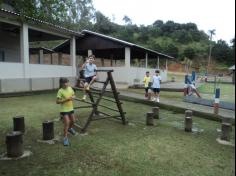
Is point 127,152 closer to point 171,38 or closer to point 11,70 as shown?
point 11,70

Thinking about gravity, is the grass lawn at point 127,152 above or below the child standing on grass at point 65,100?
below

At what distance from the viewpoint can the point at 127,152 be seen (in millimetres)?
5547

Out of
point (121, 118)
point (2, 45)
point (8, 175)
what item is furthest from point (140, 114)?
point (2, 45)

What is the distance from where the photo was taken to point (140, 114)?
10.1m

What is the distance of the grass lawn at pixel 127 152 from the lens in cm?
459

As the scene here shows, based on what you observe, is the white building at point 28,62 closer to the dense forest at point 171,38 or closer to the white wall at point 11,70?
the white wall at point 11,70

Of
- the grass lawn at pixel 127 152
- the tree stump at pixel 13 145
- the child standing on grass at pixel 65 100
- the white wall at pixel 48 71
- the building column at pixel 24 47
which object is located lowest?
the grass lawn at pixel 127 152

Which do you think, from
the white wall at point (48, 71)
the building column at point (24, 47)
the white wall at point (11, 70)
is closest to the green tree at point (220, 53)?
the white wall at point (48, 71)

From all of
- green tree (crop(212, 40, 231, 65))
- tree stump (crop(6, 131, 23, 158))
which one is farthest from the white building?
green tree (crop(212, 40, 231, 65))

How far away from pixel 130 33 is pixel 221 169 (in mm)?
59497

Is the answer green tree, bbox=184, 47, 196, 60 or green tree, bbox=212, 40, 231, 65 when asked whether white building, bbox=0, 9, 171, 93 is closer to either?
green tree, bbox=184, 47, 196, 60

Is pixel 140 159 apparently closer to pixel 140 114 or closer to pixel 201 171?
pixel 201 171

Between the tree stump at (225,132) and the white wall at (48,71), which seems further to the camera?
the white wall at (48,71)

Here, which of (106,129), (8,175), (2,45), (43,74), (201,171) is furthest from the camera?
(2,45)
